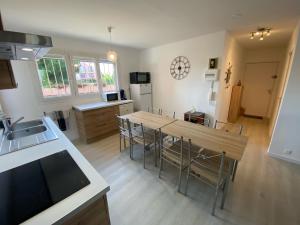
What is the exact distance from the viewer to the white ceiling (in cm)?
180

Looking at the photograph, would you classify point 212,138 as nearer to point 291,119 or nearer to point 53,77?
point 291,119

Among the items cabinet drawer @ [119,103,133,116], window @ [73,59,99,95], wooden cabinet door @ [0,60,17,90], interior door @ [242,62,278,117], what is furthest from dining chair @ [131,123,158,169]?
interior door @ [242,62,278,117]

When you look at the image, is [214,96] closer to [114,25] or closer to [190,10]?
[190,10]

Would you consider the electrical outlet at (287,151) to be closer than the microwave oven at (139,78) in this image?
Yes

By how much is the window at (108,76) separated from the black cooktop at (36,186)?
126 inches

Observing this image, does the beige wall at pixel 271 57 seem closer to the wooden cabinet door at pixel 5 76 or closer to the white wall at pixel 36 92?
the white wall at pixel 36 92

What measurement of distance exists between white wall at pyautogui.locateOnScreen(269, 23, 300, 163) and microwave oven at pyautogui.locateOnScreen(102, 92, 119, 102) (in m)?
3.77

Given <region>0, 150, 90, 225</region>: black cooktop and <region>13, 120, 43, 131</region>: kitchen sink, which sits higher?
<region>13, 120, 43, 131</region>: kitchen sink

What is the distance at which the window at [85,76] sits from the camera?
3492mm

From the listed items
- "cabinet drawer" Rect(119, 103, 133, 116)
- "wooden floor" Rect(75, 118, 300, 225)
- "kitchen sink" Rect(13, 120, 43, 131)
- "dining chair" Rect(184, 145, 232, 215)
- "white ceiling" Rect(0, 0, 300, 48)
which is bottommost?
"wooden floor" Rect(75, 118, 300, 225)

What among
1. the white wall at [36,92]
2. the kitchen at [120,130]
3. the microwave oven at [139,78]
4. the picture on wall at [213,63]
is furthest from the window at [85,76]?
the picture on wall at [213,63]

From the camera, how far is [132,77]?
4.44 meters

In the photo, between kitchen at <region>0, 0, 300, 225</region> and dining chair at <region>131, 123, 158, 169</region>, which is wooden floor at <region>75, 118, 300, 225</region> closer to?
kitchen at <region>0, 0, 300, 225</region>

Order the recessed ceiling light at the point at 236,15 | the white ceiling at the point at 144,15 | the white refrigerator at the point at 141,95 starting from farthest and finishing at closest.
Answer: the white refrigerator at the point at 141,95 → the recessed ceiling light at the point at 236,15 → the white ceiling at the point at 144,15
